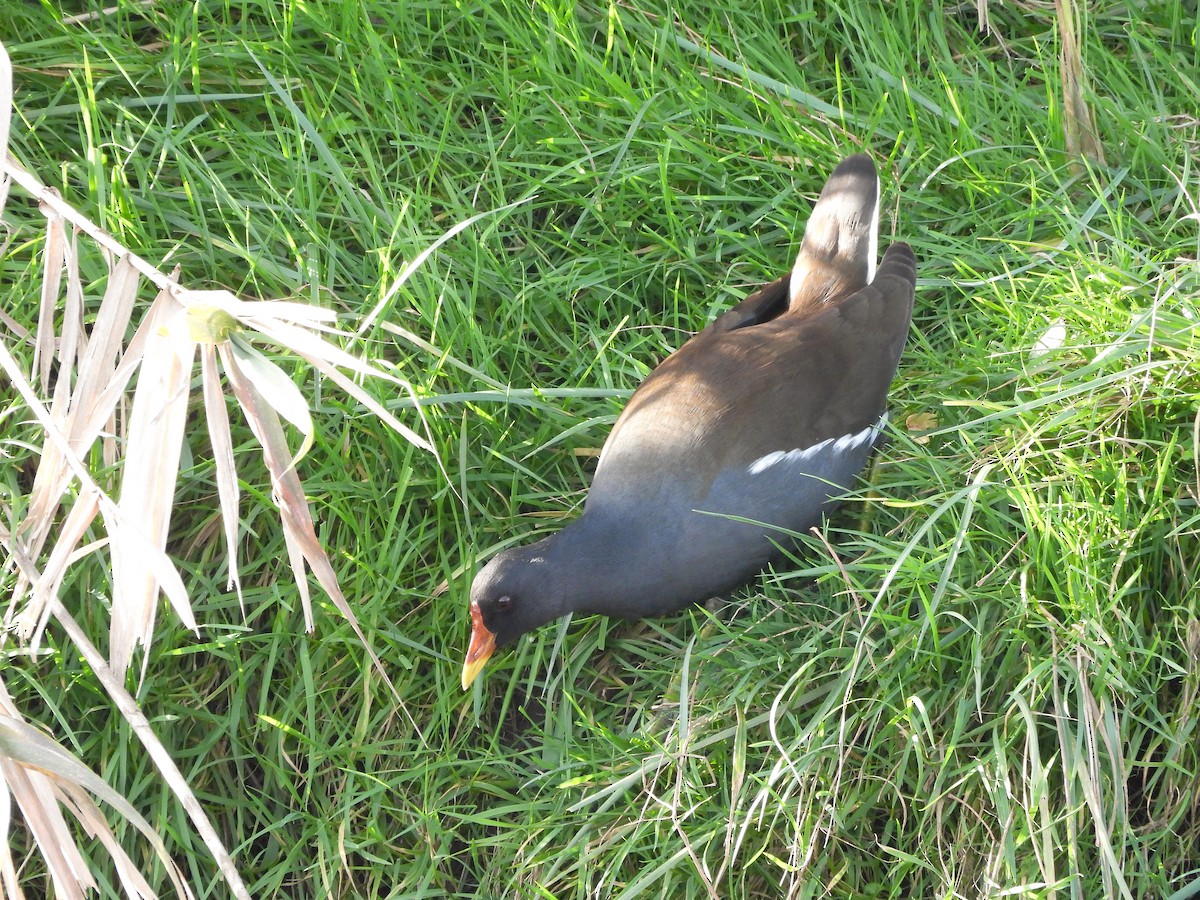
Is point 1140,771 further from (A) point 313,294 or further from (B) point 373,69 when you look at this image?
(B) point 373,69

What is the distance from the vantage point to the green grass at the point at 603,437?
2184 mm

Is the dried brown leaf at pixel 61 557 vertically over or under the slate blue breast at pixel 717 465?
over

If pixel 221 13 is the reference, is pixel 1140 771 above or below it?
below

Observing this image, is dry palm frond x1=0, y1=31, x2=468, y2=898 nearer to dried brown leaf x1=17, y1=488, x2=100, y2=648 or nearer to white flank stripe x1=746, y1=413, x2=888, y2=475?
dried brown leaf x1=17, y1=488, x2=100, y2=648

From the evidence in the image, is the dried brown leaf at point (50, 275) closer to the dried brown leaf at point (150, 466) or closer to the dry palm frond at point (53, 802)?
the dried brown leaf at point (150, 466)

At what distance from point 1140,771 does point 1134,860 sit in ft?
0.62

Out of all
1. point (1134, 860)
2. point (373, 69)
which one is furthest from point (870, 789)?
point (373, 69)

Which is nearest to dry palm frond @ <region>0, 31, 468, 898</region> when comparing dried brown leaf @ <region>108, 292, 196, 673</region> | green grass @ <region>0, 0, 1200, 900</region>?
dried brown leaf @ <region>108, 292, 196, 673</region>

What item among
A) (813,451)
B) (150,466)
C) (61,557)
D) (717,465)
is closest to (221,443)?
(150,466)

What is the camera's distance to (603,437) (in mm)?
2891

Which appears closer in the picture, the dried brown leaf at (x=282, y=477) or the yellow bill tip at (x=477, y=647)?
the dried brown leaf at (x=282, y=477)

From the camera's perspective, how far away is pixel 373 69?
10.3 feet

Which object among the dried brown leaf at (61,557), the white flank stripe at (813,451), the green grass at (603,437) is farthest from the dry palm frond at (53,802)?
the white flank stripe at (813,451)

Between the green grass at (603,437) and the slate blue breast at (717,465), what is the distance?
0.35ft
